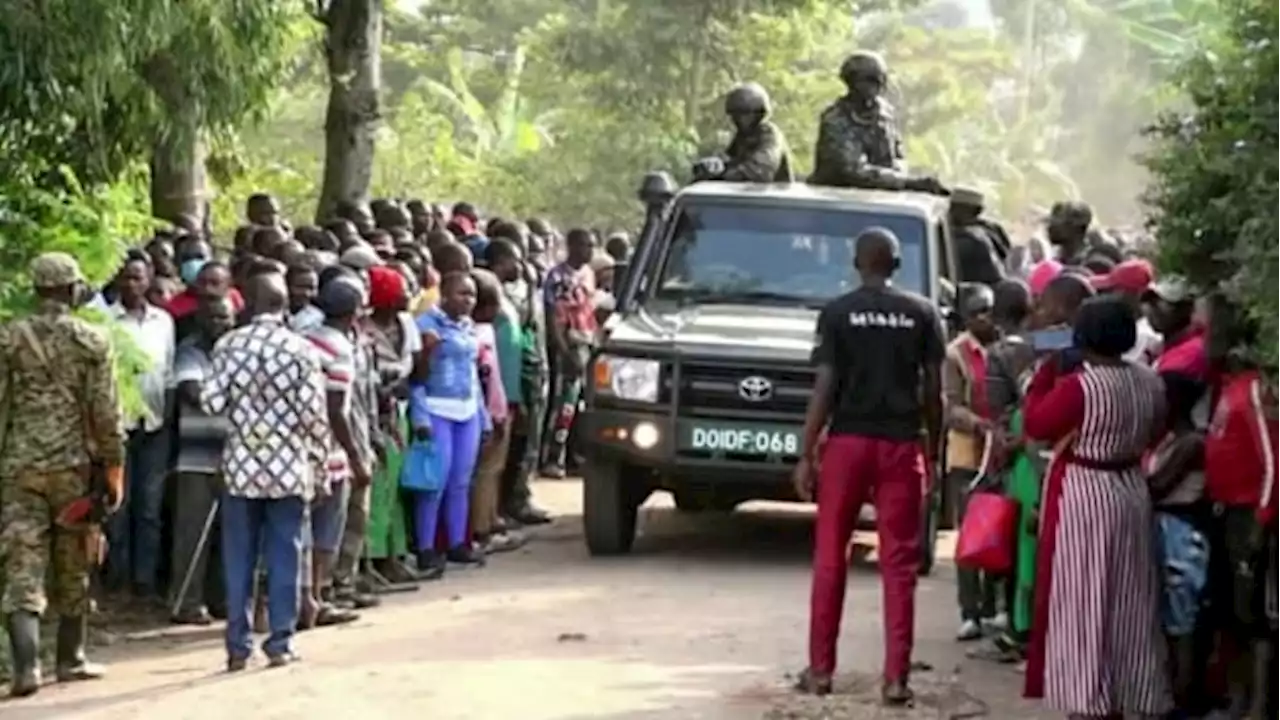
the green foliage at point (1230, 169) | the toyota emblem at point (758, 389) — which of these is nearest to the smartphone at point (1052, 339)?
the green foliage at point (1230, 169)

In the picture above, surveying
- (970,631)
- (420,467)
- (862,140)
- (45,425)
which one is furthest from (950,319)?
(45,425)

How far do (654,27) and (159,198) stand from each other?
17.5 metres

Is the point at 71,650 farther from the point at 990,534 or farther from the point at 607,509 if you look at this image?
the point at 607,509

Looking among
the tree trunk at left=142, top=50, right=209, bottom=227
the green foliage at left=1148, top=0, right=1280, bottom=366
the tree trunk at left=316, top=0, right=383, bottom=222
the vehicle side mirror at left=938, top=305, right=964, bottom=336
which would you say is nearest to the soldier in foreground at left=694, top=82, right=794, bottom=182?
the vehicle side mirror at left=938, top=305, right=964, bottom=336

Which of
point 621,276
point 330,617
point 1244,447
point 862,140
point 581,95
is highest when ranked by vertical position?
point 581,95

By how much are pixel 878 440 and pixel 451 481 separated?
12.9 ft

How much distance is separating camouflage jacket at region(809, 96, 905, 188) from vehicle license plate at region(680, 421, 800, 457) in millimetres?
2730

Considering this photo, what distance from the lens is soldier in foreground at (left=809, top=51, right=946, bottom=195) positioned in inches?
571

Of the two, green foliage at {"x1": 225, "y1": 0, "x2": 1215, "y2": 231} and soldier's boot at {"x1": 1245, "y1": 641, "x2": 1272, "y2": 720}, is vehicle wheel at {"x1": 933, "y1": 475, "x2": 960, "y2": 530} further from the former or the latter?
green foliage at {"x1": 225, "y1": 0, "x2": 1215, "y2": 231}

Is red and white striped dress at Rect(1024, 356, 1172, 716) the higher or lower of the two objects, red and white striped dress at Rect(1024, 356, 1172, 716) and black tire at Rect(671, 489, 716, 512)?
the higher

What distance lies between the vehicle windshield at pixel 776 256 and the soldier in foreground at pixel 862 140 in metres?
1.31

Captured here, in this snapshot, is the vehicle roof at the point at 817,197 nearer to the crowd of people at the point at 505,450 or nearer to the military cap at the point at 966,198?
the crowd of people at the point at 505,450

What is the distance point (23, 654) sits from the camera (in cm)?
930

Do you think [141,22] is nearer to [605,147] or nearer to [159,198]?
[159,198]
